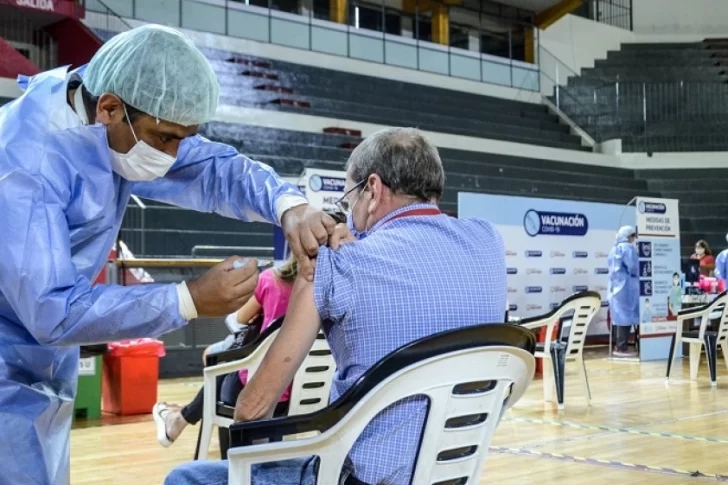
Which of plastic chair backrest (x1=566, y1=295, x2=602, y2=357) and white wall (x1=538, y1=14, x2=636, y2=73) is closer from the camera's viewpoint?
plastic chair backrest (x1=566, y1=295, x2=602, y2=357)

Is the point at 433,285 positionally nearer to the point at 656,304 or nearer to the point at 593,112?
the point at 656,304

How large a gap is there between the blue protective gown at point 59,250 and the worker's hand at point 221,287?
0.04 meters

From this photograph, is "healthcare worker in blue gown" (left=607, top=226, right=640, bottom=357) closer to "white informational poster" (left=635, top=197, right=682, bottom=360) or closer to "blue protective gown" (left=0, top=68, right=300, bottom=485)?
"white informational poster" (left=635, top=197, right=682, bottom=360)

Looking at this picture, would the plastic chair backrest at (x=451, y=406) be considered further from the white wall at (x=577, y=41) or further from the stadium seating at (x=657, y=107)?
the white wall at (x=577, y=41)

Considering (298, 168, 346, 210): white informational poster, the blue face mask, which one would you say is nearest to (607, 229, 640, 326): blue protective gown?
(298, 168, 346, 210): white informational poster

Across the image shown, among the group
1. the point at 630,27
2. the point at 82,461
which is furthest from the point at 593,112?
the point at 82,461

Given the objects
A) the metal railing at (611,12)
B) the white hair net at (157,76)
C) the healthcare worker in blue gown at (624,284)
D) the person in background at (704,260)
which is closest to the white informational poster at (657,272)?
the healthcare worker in blue gown at (624,284)

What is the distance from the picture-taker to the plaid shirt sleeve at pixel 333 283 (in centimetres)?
158

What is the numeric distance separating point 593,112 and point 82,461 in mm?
14482

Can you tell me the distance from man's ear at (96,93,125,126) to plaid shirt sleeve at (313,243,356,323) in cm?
41

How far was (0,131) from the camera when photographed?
4.78ft

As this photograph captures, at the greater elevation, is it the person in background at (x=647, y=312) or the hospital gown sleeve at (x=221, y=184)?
Result: the hospital gown sleeve at (x=221, y=184)

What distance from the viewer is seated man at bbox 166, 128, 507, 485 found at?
1.53m

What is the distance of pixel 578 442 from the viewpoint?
4.87 m
